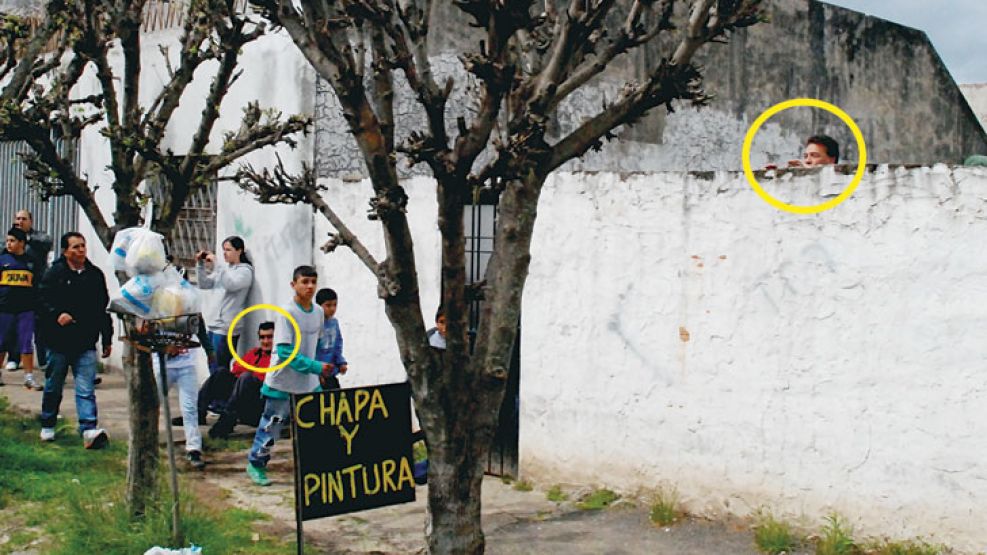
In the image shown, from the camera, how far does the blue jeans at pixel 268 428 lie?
25.7 ft

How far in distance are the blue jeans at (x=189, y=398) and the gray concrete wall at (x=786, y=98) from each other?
252 cm

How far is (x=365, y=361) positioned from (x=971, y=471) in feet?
17.1

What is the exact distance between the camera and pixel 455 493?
4.93 meters

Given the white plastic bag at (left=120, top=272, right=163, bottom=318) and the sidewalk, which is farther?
the sidewalk

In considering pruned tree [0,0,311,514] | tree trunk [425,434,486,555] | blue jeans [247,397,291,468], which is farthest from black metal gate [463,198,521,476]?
tree trunk [425,434,486,555]

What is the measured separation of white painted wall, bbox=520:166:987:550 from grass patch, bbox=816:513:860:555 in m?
0.07

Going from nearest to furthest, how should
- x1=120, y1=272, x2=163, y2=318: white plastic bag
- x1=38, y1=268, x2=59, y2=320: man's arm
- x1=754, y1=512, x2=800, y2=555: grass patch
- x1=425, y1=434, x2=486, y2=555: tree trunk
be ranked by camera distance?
x1=425, y1=434, x2=486, y2=555: tree trunk → x1=120, y1=272, x2=163, y2=318: white plastic bag → x1=754, y1=512, x2=800, y2=555: grass patch → x1=38, y1=268, x2=59, y2=320: man's arm

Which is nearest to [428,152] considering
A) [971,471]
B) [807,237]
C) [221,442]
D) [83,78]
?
[807,237]

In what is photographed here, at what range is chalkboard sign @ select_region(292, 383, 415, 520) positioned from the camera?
5.61 meters

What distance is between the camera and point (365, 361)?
9586 millimetres

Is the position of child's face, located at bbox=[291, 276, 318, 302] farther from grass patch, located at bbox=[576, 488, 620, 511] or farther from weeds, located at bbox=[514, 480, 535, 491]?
grass patch, located at bbox=[576, 488, 620, 511]

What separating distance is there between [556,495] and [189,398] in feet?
9.69

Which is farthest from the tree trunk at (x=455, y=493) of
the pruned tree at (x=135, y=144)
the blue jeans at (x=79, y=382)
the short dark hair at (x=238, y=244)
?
the short dark hair at (x=238, y=244)

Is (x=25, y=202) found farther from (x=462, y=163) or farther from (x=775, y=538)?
(x=462, y=163)
